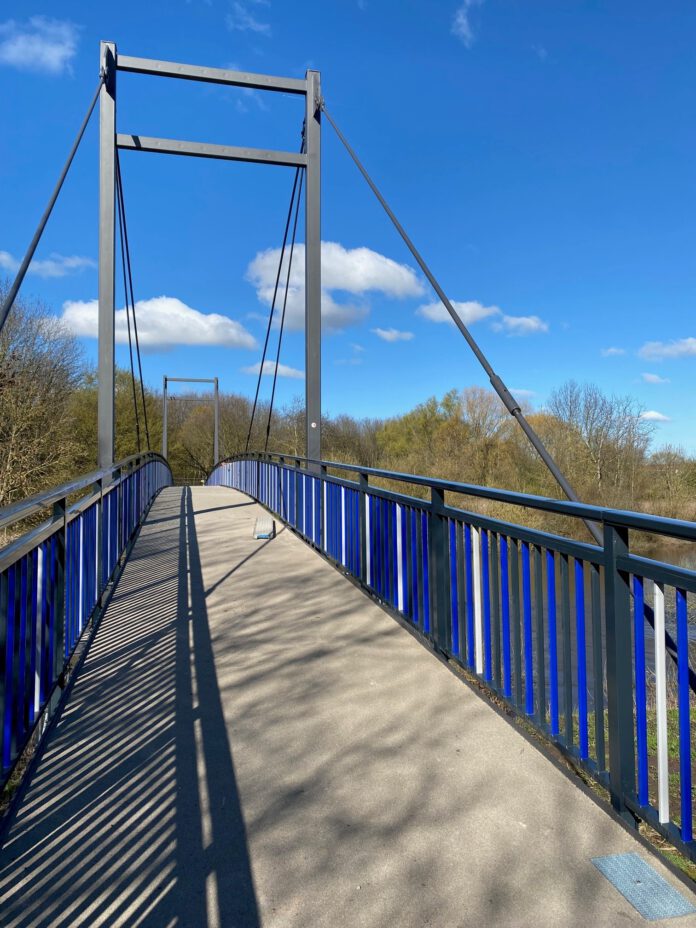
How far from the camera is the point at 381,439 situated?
128ft

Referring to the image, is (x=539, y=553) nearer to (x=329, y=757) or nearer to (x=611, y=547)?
(x=611, y=547)

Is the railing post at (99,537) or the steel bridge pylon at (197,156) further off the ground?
the steel bridge pylon at (197,156)

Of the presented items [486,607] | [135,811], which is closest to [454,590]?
[486,607]

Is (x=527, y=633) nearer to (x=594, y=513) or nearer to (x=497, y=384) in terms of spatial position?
(x=594, y=513)

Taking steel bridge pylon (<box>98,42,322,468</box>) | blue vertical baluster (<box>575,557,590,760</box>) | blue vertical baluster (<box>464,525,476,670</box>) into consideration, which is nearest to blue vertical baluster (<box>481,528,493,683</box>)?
blue vertical baluster (<box>464,525,476,670</box>)

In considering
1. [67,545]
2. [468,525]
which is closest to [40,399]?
[67,545]

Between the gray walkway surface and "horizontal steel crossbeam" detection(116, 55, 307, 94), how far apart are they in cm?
754

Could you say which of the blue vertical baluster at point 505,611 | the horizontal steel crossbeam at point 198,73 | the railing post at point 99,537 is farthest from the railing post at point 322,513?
the horizontal steel crossbeam at point 198,73

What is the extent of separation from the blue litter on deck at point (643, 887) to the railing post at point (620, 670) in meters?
0.19

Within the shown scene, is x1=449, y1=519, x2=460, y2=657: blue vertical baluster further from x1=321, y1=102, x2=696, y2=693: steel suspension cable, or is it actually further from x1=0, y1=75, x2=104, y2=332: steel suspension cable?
x1=0, y1=75, x2=104, y2=332: steel suspension cable

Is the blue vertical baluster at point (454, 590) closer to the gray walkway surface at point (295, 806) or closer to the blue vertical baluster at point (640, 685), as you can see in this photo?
the gray walkway surface at point (295, 806)

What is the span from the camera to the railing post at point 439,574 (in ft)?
10.5

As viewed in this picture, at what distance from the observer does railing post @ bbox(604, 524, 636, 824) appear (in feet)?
6.15

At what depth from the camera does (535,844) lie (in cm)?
182
